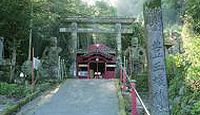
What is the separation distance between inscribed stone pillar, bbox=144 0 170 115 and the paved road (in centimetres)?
A: 639

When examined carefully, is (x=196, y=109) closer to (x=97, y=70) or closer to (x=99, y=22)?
(x=99, y=22)

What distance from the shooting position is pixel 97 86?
17.4 meters

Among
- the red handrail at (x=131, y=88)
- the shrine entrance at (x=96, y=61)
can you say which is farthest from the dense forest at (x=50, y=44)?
the shrine entrance at (x=96, y=61)

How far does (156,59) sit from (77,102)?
837 cm

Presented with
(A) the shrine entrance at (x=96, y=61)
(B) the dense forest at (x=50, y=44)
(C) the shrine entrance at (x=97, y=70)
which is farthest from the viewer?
(C) the shrine entrance at (x=97, y=70)

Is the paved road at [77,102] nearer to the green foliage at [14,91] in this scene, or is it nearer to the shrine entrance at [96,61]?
the green foliage at [14,91]

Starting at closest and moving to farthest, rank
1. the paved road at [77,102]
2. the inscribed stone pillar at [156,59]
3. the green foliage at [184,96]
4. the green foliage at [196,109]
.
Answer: the inscribed stone pillar at [156,59] → the green foliage at [196,109] → the green foliage at [184,96] → the paved road at [77,102]

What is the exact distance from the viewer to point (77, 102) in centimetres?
1320

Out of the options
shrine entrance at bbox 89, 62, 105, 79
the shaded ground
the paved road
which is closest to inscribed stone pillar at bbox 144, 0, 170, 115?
the paved road

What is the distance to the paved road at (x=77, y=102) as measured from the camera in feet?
38.2

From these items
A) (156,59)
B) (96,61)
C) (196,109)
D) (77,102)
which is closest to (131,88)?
(196,109)

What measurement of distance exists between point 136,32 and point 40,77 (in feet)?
41.3

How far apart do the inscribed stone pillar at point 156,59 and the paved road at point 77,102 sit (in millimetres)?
6391

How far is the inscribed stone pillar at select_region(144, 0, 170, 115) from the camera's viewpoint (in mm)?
4977
